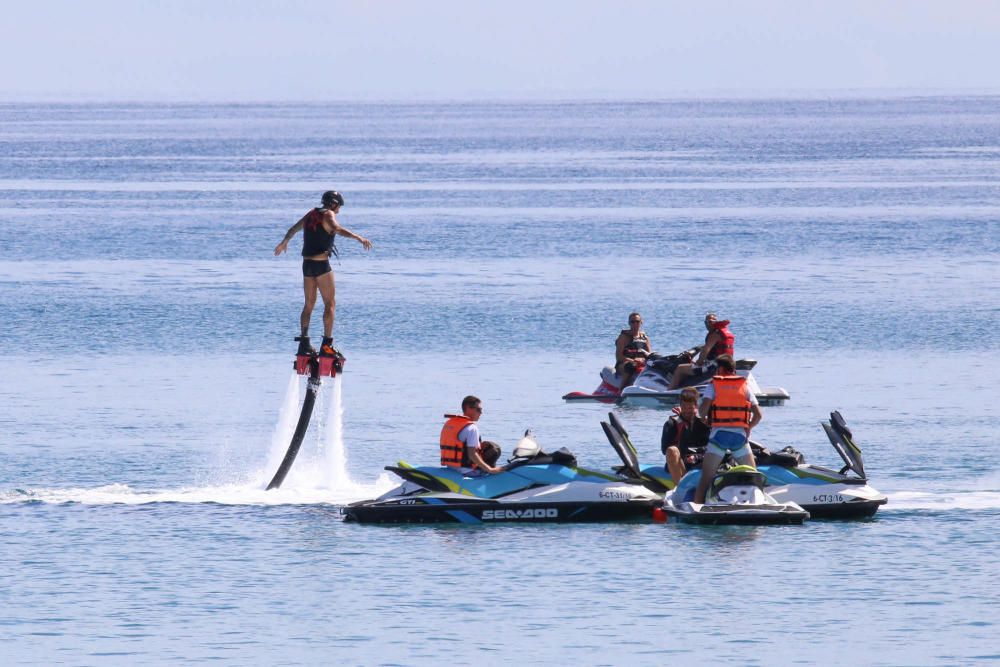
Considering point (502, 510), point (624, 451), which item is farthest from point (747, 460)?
point (502, 510)

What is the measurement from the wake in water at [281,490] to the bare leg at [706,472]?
5.66 m

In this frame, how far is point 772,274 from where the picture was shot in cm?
6838

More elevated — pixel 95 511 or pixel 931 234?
pixel 931 234

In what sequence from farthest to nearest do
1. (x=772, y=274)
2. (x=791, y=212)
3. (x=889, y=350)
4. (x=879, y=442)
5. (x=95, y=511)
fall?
(x=791, y=212), (x=772, y=274), (x=889, y=350), (x=879, y=442), (x=95, y=511)

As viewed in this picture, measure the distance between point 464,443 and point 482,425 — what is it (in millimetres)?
10113

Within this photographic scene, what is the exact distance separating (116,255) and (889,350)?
36970 mm

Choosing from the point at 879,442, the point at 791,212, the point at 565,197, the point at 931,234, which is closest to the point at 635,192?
the point at 565,197

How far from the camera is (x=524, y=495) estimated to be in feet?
90.0

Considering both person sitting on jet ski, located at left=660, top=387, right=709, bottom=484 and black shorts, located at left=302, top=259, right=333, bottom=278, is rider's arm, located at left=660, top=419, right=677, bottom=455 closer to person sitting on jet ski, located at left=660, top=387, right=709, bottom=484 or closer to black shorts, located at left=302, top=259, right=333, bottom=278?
person sitting on jet ski, located at left=660, top=387, right=709, bottom=484

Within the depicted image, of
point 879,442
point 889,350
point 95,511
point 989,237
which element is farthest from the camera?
point 989,237

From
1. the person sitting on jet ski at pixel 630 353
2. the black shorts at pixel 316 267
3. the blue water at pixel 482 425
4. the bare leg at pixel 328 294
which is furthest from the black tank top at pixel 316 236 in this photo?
the person sitting on jet ski at pixel 630 353

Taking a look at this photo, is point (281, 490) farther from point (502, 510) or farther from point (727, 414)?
point (727, 414)

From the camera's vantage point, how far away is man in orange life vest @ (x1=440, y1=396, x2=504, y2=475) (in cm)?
2688

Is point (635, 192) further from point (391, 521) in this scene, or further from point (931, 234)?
point (391, 521)
